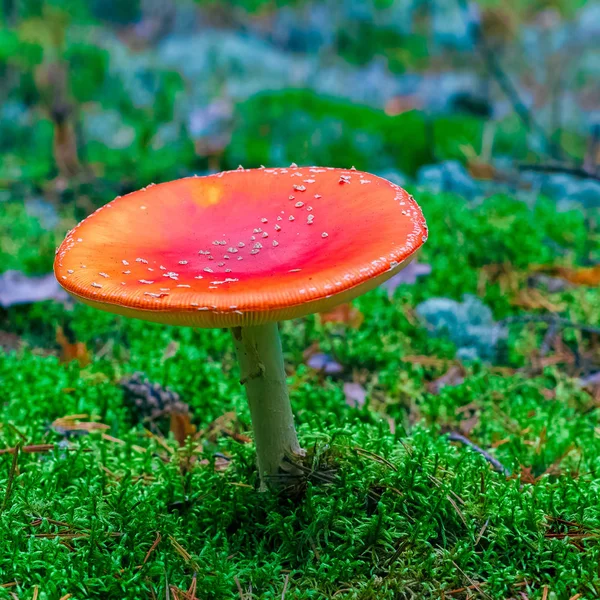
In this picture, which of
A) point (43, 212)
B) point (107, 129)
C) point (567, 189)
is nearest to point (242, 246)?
point (43, 212)

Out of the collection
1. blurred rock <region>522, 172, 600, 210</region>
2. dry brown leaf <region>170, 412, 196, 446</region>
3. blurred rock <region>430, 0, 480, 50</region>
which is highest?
blurred rock <region>430, 0, 480, 50</region>

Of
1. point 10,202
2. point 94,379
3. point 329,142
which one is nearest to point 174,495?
point 94,379

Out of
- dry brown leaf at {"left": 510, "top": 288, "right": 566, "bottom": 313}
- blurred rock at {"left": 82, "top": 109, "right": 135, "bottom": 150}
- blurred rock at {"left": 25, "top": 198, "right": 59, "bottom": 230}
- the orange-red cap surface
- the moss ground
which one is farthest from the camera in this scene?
blurred rock at {"left": 82, "top": 109, "right": 135, "bottom": 150}

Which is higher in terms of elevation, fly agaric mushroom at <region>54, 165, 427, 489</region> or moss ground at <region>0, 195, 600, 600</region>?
fly agaric mushroom at <region>54, 165, 427, 489</region>

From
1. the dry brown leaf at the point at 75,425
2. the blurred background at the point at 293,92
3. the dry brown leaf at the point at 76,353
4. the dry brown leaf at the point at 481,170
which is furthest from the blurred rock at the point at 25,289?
the dry brown leaf at the point at 481,170

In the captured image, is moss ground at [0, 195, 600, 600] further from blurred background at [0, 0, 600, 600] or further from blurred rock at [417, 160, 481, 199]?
blurred rock at [417, 160, 481, 199]

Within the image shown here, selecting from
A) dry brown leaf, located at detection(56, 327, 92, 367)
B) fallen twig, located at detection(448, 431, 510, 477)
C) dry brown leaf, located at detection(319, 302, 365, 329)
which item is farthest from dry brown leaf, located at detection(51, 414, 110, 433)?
fallen twig, located at detection(448, 431, 510, 477)

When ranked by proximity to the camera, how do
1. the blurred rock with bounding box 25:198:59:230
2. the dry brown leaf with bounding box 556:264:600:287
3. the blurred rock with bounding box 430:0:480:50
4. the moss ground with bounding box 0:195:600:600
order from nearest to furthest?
the moss ground with bounding box 0:195:600:600 → the dry brown leaf with bounding box 556:264:600:287 → the blurred rock with bounding box 25:198:59:230 → the blurred rock with bounding box 430:0:480:50

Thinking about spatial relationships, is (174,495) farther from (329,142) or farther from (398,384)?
(329,142)
